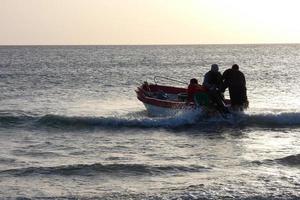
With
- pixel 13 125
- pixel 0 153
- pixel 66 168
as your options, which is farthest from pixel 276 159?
pixel 13 125

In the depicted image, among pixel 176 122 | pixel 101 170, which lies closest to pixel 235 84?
pixel 176 122

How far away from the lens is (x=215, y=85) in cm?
1708

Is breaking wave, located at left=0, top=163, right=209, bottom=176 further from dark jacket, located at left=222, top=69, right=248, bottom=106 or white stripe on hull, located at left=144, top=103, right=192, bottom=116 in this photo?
white stripe on hull, located at left=144, top=103, right=192, bottom=116

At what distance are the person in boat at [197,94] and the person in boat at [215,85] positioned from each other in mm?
154

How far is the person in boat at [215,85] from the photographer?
17.0 meters

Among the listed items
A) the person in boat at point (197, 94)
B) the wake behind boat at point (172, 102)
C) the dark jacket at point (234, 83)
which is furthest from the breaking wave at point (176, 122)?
the dark jacket at point (234, 83)

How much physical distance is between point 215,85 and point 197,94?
A: 58 cm

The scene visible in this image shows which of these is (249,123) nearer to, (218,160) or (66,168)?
(218,160)

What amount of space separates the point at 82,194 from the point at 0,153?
4.21 metres

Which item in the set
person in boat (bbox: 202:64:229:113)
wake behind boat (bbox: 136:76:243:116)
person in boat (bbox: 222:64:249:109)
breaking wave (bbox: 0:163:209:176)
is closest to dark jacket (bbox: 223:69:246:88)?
person in boat (bbox: 222:64:249:109)

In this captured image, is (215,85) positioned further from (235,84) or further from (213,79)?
(235,84)

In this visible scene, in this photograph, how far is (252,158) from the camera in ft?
38.1

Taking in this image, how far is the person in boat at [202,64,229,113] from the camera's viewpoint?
1702 cm

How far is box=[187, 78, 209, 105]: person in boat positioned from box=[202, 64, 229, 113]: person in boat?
15 centimetres
